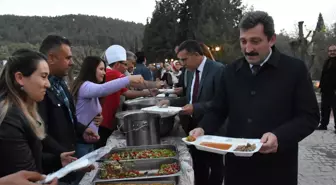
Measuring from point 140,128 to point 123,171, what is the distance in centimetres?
52

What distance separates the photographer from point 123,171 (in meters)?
1.75

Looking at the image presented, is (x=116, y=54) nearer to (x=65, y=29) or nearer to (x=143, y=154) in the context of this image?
(x=143, y=154)

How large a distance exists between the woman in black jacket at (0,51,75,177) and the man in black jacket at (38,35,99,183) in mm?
Answer: 511

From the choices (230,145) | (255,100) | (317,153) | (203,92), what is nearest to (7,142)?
(230,145)

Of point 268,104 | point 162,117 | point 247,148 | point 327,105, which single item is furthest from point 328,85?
point 247,148

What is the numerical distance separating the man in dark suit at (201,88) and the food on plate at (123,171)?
0.98 meters

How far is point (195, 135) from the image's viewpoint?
1.87m

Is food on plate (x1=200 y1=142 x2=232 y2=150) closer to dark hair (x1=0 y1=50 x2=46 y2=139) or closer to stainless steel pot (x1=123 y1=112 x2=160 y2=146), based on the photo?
stainless steel pot (x1=123 y1=112 x2=160 y2=146)

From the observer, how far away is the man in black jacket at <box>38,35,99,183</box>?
1972 millimetres

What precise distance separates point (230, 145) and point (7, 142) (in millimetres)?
1067

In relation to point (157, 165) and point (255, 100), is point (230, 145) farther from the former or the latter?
point (157, 165)

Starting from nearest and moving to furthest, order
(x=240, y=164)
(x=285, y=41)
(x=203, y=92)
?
(x=240, y=164)
(x=203, y=92)
(x=285, y=41)

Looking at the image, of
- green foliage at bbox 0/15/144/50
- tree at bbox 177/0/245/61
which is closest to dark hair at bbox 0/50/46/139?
green foliage at bbox 0/15/144/50

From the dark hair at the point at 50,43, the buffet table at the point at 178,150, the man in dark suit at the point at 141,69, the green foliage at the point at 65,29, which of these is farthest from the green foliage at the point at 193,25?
the dark hair at the point at 50,43
